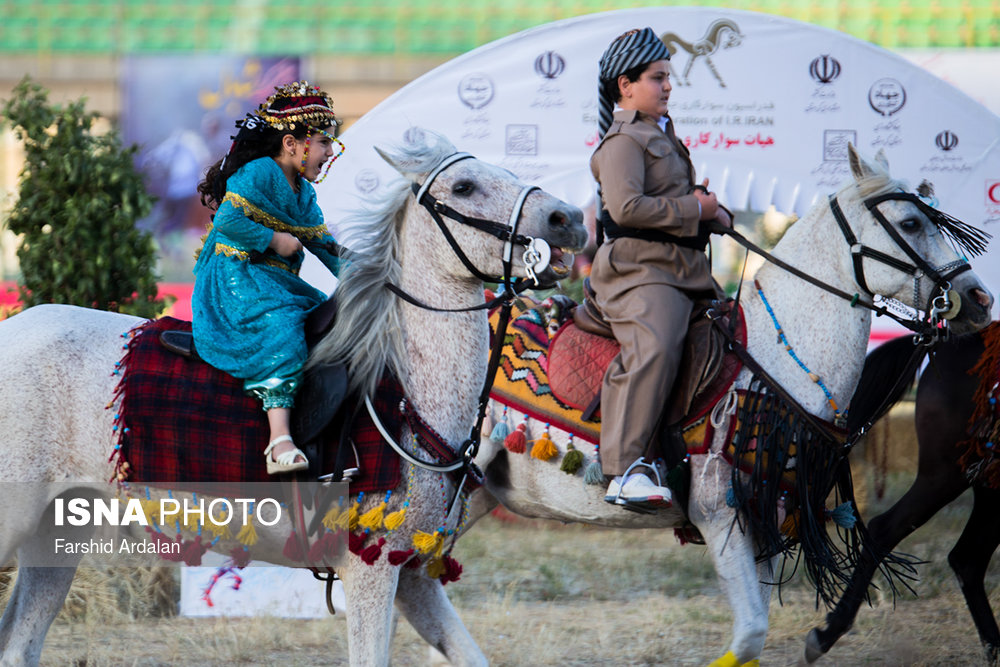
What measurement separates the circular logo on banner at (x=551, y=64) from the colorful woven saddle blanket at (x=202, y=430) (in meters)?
3.82

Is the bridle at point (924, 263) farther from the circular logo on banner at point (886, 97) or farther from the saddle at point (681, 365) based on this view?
the circular logo on banner at point (886, 97)

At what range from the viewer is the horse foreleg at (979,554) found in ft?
17.4

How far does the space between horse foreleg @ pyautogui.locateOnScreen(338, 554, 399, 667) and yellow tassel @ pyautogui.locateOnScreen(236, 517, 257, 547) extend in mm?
323

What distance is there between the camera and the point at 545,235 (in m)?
3.28

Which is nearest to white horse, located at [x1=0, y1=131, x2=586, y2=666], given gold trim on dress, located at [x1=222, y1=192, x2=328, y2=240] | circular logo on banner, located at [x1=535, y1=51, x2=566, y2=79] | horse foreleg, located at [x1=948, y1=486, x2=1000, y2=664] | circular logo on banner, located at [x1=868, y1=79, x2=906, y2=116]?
gold trim on dress, located at [x1=222, y1=192, x2=328, y2=240]

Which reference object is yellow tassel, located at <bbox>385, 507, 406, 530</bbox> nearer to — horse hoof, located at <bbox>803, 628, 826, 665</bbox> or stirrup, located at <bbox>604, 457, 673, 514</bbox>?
stirrup, located at <bbox>604, 457, 673, 514</bbox>

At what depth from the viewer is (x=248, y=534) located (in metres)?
3.41

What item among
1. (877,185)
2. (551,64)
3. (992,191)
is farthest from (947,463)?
(551,64)

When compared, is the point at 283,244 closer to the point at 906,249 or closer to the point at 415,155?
the point at 415,155

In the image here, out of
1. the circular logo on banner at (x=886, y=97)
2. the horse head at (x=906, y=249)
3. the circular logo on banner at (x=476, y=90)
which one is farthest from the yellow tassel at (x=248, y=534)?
the circular logo on banner at (x=886, y=97)

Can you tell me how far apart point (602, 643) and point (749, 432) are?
2.16 meters

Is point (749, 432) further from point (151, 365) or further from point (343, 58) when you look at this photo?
point (343, 58)

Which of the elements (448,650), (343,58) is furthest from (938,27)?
(448,650)

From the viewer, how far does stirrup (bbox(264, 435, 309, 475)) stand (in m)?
3.26
